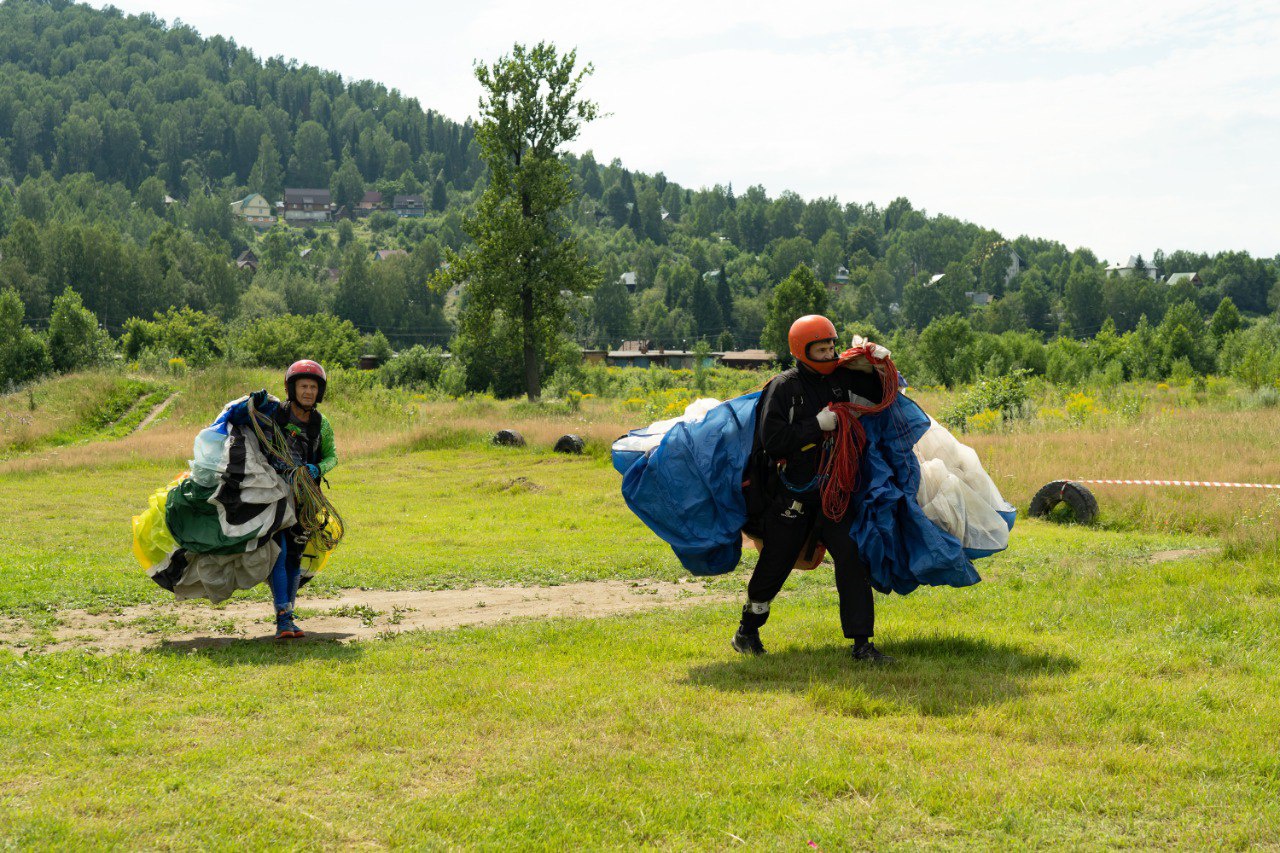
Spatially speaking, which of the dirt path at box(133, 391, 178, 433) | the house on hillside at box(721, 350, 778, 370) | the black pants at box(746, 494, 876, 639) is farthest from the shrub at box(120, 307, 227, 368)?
the house on hillside at box(721, 350, 778, 370)

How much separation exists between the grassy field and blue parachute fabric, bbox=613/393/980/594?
67 centimetres

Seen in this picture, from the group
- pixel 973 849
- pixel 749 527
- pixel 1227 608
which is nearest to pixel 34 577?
pixel 749 527

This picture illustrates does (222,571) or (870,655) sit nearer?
(870,655)

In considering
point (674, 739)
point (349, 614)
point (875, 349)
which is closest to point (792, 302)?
point (349, 614)

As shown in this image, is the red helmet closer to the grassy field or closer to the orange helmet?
the grassy field

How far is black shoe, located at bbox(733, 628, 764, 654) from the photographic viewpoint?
25.7 feet

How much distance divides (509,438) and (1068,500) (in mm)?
17618

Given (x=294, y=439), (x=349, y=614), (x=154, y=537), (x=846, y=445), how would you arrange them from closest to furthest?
(x=846, y=445) → (x=154, y=537) → (x=294, y=439) → (x=349, y=614)

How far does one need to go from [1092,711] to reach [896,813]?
190 cm

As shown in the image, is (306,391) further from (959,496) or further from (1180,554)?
(1180,554)

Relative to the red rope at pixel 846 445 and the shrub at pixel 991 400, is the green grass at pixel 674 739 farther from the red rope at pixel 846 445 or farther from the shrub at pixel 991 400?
the shrub at pixel 991 400

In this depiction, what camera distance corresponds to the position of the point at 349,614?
1019 cm

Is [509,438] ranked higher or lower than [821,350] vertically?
lower

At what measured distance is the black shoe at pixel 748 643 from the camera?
7828 millimetres
